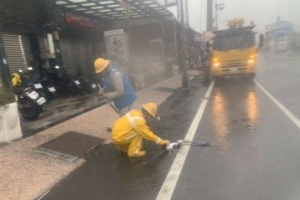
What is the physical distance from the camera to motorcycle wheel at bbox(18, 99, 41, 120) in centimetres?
1009

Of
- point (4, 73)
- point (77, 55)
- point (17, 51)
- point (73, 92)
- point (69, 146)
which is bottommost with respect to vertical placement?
point (73, 92)

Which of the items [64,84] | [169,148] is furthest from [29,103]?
[169,148]

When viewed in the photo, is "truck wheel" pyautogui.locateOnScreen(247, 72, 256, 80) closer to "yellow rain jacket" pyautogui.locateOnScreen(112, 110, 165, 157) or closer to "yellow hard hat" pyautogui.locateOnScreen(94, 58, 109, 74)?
"yellow hard hat" pyautogui.locateOnScreen(94, 58, 109, 74)

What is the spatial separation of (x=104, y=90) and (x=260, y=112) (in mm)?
4484

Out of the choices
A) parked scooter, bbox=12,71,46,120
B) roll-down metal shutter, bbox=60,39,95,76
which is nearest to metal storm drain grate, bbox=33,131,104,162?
parked scooter, bbox=12,71,46,120

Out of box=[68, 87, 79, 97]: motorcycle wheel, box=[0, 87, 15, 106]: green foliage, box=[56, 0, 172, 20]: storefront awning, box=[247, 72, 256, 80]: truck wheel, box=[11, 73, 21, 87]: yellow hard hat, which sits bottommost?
box=[247, 72, 256, 80]: truck wheel

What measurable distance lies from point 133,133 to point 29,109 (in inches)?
205

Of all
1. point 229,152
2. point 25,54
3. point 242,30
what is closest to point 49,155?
point 229,152

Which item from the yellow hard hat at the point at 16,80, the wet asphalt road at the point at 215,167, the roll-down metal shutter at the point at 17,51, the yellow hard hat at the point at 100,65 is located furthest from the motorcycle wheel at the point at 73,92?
the yellow hard hat at the point at 100,65

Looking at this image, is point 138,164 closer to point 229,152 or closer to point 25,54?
point 229,152

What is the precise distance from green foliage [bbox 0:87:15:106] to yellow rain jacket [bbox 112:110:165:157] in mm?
2571

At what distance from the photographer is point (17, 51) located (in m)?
14.5

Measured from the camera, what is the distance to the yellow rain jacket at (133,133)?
19.8ft

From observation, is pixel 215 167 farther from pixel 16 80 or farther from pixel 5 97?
pixel 16 80
